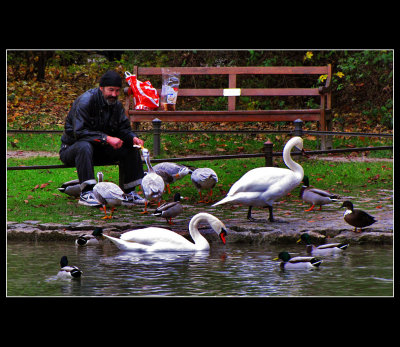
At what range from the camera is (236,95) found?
12.9 m

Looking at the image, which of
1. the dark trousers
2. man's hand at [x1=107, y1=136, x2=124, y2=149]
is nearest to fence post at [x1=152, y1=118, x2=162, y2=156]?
the dark trousers

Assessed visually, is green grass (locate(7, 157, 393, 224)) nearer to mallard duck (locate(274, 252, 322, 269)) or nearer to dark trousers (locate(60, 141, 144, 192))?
Answer: dark trousers (locate(60, 141, 144, 192))

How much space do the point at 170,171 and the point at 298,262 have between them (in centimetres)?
308

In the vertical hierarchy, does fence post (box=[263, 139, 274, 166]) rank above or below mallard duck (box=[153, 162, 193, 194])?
above

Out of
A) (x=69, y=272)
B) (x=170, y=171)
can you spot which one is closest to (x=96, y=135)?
(x=170, y=171)

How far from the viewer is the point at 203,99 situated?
44.4ft

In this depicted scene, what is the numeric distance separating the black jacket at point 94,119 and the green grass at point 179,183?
2.82 ft

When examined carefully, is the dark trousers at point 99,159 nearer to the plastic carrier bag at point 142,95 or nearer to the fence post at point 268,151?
the fence post at point 268,151

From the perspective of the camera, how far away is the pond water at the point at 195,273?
19.1 feet

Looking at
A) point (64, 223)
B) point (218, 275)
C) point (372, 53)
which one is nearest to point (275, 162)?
point (372, 53)

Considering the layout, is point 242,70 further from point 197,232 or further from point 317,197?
point 197,232

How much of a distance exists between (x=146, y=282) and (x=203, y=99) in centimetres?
774

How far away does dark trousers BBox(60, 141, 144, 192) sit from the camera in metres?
8.26

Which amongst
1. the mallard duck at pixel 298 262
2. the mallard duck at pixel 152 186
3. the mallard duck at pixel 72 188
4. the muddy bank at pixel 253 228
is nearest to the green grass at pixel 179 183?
the mallard duck at pixel 72 188
